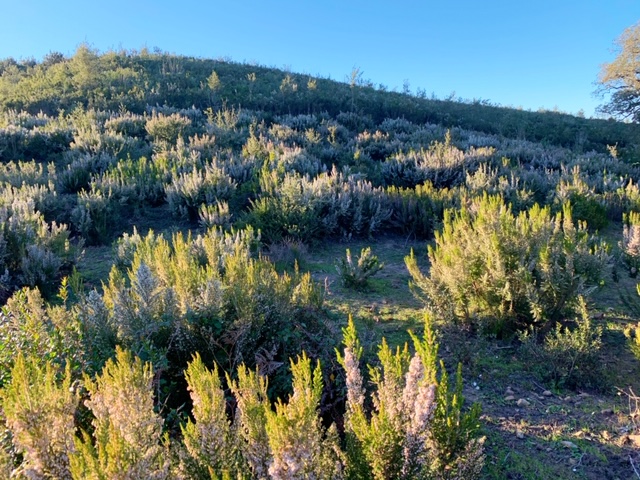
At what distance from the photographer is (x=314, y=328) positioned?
3.32 m

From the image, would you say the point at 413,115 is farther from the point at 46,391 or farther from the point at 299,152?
the point at 46,391

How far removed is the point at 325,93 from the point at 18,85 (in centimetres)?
1497

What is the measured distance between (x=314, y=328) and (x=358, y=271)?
1857 millimetres

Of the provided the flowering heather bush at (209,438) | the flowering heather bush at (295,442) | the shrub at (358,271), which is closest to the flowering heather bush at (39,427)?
the flowering heather bush at (209,438)

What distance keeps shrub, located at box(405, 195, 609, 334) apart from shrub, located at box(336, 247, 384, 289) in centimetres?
115

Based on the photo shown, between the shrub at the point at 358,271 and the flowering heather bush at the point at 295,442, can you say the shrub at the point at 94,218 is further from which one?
the flowering heather bush at the point at 295,442

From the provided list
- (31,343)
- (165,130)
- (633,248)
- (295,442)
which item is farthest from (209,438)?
(165,130)

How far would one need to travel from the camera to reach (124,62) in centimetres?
2500

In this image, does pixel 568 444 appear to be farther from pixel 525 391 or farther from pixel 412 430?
pixel 412 430

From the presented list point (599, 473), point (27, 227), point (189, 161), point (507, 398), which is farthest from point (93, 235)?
point (599, 473)

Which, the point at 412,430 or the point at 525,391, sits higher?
the point at 412,430

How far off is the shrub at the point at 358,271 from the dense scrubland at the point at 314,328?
0.09 ft

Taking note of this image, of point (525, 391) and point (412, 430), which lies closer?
point (412, 430)

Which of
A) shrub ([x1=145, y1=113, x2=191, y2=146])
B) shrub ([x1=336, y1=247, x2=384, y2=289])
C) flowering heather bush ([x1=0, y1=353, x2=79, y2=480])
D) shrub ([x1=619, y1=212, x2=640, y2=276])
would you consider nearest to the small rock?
flowering heather bush ([x1=0, y1=353, x2=79, y2=480])
